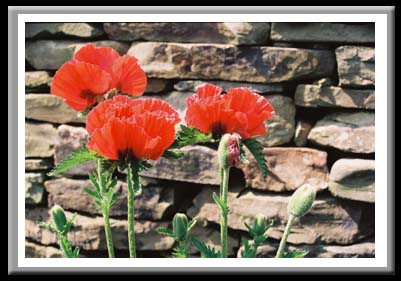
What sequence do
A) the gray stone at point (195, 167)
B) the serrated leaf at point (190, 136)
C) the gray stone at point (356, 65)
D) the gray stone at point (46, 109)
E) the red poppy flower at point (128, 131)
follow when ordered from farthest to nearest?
the gray stone at point (46, 109), the gray stone at point (195, 167), the gray stone at point (356, 65), the serrated leaf at point (190, 136), the red poppy flower at point (128, 131)

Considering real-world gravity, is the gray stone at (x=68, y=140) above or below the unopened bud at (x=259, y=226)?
above

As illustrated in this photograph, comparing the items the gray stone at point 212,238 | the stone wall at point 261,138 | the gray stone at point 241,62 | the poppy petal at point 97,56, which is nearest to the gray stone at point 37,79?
the stone wall at point 261,138

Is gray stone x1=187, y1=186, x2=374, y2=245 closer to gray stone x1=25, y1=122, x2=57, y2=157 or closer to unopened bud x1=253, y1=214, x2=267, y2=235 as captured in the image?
gray stone x1=25, y1=122, x2=57, y2=157

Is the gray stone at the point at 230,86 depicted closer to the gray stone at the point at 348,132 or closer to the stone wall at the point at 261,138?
the stone wall at the point at 261,138

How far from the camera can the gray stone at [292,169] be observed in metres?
1.87

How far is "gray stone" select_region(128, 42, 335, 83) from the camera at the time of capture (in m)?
1.84

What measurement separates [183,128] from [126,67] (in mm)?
140

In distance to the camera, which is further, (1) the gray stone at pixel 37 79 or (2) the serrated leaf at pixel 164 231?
(1) the gray stone at pixel 37 79

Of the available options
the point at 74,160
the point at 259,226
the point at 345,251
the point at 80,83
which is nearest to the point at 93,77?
the point at 80,83

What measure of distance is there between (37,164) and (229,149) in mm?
1250

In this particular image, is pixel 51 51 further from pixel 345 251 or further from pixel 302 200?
pixel 302 200

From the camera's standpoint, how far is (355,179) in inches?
72.7

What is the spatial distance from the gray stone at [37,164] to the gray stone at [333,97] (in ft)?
2.63

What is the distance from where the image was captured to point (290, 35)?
1859 millimetres
